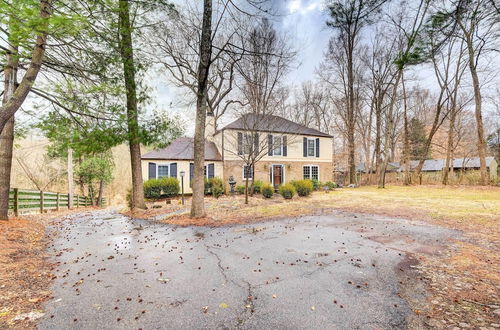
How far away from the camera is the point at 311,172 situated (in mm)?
20906

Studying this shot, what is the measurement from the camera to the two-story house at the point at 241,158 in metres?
16.6

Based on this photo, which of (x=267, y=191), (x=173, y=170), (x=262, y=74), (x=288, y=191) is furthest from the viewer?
(x=173, y=170)

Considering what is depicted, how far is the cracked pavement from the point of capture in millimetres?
2400

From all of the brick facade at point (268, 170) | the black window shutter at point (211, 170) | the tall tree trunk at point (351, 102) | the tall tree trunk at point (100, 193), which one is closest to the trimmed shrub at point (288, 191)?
the brick facade at point (268, 170)

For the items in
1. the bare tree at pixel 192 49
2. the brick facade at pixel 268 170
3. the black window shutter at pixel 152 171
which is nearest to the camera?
the bare tree at pixel 192 49

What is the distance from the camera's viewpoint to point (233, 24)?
1072cm

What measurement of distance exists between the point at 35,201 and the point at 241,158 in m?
11.1

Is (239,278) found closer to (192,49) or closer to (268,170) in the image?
(192,49)

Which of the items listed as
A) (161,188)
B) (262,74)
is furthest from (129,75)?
(161,188)

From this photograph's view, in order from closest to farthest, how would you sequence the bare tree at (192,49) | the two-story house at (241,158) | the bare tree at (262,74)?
the bare tree at (192,49) → the bare tree at (262,74) → the two-story house at (241,158)

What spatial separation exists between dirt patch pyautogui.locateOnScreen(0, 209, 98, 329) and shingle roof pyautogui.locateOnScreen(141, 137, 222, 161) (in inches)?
433

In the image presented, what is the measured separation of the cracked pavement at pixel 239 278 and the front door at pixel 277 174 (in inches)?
516

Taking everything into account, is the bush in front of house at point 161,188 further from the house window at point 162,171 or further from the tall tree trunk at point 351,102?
the tall tree trunk at point 351,102

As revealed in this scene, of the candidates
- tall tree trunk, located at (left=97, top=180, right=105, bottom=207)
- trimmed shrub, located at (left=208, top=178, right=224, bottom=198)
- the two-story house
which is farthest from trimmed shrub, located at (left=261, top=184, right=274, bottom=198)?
tall tree trunk, located at (left=97, top=180, right=105, bottom=207)
